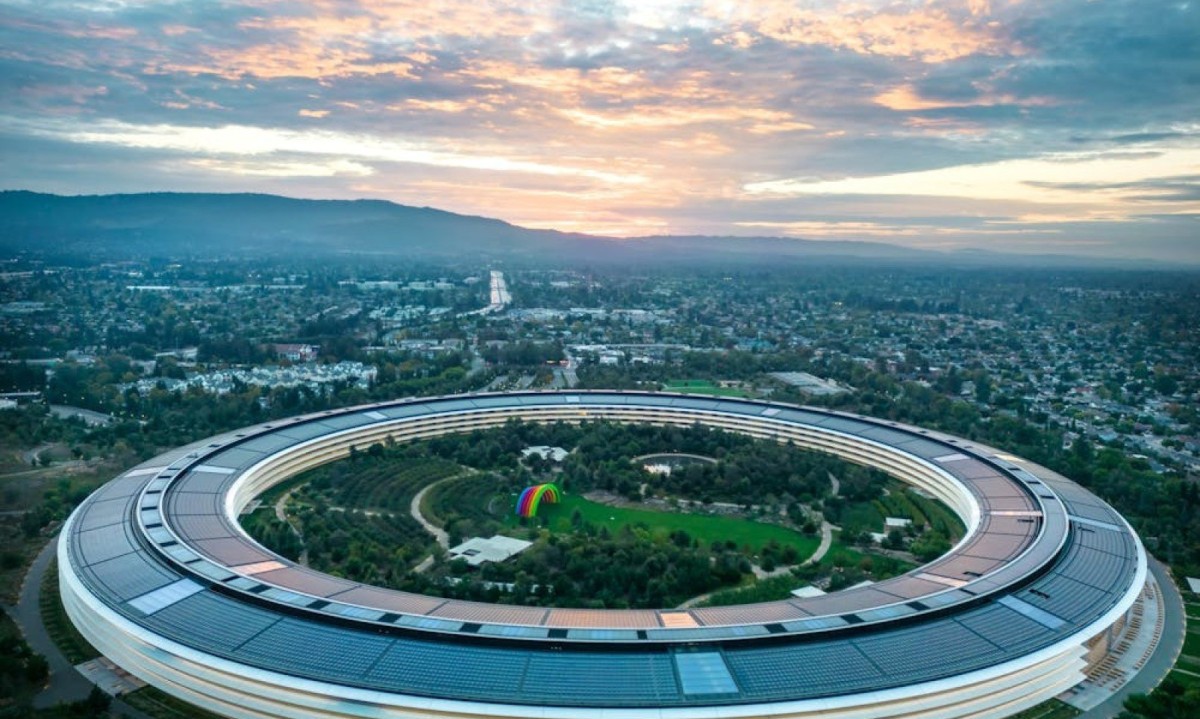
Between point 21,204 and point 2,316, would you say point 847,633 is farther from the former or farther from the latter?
point 21,204

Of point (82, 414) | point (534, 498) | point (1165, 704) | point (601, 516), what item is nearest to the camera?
point (1165, 704)

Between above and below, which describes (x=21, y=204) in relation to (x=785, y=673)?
above

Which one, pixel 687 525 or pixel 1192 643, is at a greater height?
pixel 1192 643

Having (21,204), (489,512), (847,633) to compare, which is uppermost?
(21,204)

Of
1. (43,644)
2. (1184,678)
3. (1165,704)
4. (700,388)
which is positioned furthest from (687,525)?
(700,388)

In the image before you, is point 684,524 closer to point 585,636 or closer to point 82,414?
point 585,636

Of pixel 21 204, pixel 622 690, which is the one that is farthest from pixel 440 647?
pixel 21 204
